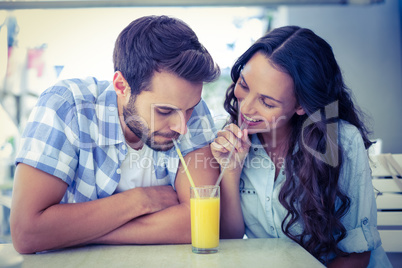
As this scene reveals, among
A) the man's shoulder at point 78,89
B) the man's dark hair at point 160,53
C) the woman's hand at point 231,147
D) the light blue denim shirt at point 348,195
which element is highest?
the man's dark hair at point 160,53

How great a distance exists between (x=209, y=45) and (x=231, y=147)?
A: 1.74 metres

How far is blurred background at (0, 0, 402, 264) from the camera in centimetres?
299

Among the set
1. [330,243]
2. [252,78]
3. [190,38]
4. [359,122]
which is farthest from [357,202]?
[190,38]

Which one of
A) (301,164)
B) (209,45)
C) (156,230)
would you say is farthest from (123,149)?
(209,45)

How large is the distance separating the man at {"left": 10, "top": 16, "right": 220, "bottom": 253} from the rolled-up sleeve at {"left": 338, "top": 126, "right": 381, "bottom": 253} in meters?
0.53

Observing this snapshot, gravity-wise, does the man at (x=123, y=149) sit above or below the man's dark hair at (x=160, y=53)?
below

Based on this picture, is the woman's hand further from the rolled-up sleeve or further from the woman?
the rolled-up sleeve

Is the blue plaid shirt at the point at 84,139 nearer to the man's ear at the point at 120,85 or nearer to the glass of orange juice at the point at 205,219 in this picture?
the man's ear at the point at 120,85

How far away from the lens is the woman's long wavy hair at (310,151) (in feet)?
4.98

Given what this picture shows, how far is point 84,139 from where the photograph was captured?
1388 mm

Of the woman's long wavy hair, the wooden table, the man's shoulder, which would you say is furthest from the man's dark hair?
the wooden table

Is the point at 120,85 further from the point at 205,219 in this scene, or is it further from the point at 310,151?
the point at 310,151

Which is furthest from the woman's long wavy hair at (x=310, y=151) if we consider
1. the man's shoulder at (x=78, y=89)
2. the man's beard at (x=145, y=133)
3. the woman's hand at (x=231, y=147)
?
the man's shoulder at (x=78, y=89)

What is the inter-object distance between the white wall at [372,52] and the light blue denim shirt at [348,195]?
5.69 feet
